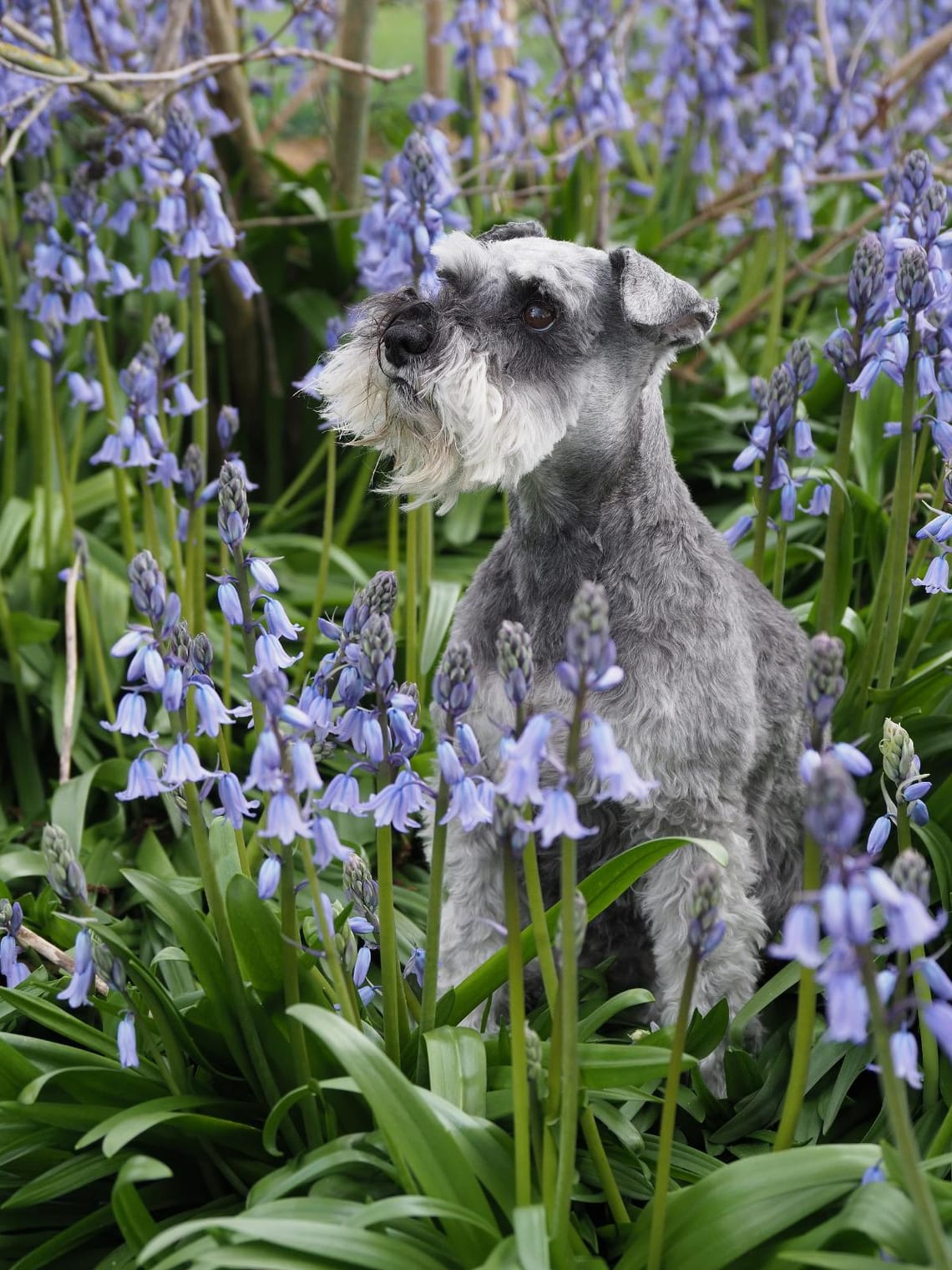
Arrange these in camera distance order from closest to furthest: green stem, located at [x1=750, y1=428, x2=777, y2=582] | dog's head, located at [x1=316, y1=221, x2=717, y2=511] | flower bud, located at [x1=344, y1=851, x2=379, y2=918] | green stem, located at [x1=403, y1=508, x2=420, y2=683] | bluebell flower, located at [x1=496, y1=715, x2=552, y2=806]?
1. bluebell flower, located at [x1=496, y1=715, x2=552, y2=806]
2. flower bud, located at [x1=344, y1=851, x2=379, y2=918]
3. dog's head, located at [x1=316, y1=221, x2=717, y2=511]
4. green stem, located at [x1=750, y1=428, x2=777, y2=582]
5. green stem, located at [x1=403, y1=508, x2=420, y2=683]

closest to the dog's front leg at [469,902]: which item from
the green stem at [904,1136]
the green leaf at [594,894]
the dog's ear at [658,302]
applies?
the green leaf at [594,894]

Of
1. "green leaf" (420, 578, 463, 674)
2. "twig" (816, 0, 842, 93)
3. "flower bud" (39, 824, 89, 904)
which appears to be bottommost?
"green leaf" (420, 578, 463, 674)

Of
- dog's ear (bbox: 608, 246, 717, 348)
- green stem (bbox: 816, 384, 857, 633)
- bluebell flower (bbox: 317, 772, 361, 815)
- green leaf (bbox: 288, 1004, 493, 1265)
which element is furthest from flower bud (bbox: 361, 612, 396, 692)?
green stem (bbox: 816, 384, 857, 633)

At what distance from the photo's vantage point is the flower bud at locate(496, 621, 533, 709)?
209 cm

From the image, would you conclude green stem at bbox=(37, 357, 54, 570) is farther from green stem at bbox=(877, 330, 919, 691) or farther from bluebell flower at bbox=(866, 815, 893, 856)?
bluebell flower at bbox=(866, 815, 893, 856)

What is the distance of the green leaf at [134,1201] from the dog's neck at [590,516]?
5.10 feet

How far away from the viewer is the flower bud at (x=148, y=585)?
2381mm

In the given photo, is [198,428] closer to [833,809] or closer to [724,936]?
[724,936]

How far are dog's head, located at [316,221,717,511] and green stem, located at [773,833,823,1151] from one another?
1.32 metres

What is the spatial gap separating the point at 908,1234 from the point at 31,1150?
1704mm

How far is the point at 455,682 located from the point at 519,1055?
2.06ft

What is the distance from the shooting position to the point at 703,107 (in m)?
7.31

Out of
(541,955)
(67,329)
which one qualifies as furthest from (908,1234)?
(67,329)

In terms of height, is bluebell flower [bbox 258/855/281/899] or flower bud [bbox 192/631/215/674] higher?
flower bud [bbox 192/631/215/674]
